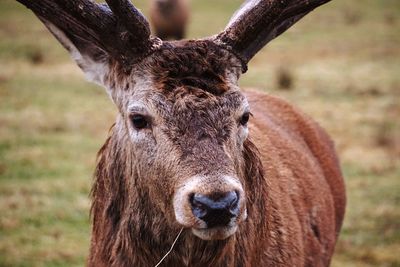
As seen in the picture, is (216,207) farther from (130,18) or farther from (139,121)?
(130,18)

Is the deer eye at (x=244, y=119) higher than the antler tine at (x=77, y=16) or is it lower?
lower

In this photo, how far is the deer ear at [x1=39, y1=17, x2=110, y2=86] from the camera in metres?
4.05

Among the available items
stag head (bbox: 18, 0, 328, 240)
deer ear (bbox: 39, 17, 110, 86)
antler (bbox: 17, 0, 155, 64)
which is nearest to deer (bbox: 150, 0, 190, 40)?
deer ear (bbox: 39, 17, 110, 86)

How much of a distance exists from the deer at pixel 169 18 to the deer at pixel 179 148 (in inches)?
764

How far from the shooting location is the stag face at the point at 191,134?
307cm

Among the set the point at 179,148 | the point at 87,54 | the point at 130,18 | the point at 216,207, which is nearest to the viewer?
the point at 216,207

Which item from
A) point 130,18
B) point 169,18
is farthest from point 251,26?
point 169,18

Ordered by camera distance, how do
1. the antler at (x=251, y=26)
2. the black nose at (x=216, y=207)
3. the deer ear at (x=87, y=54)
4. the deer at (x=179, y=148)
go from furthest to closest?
the deer ear at (x=87, y=54), the antler at (x=251, y=26), the deer at (x=179, y=148), the black nose at (x=216, y=207)

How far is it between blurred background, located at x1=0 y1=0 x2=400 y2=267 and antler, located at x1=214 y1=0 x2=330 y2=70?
9.97 ft

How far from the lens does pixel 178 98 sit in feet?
11.2

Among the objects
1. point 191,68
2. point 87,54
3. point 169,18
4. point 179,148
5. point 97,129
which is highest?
point 169,18

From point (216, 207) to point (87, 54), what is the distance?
1.61m

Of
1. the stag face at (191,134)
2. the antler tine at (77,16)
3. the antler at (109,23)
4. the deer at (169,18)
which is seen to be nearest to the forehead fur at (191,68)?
the stag face at (191,134)

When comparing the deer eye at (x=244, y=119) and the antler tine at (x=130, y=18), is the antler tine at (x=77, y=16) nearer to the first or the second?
the antler tine at (x=130, y=18)
